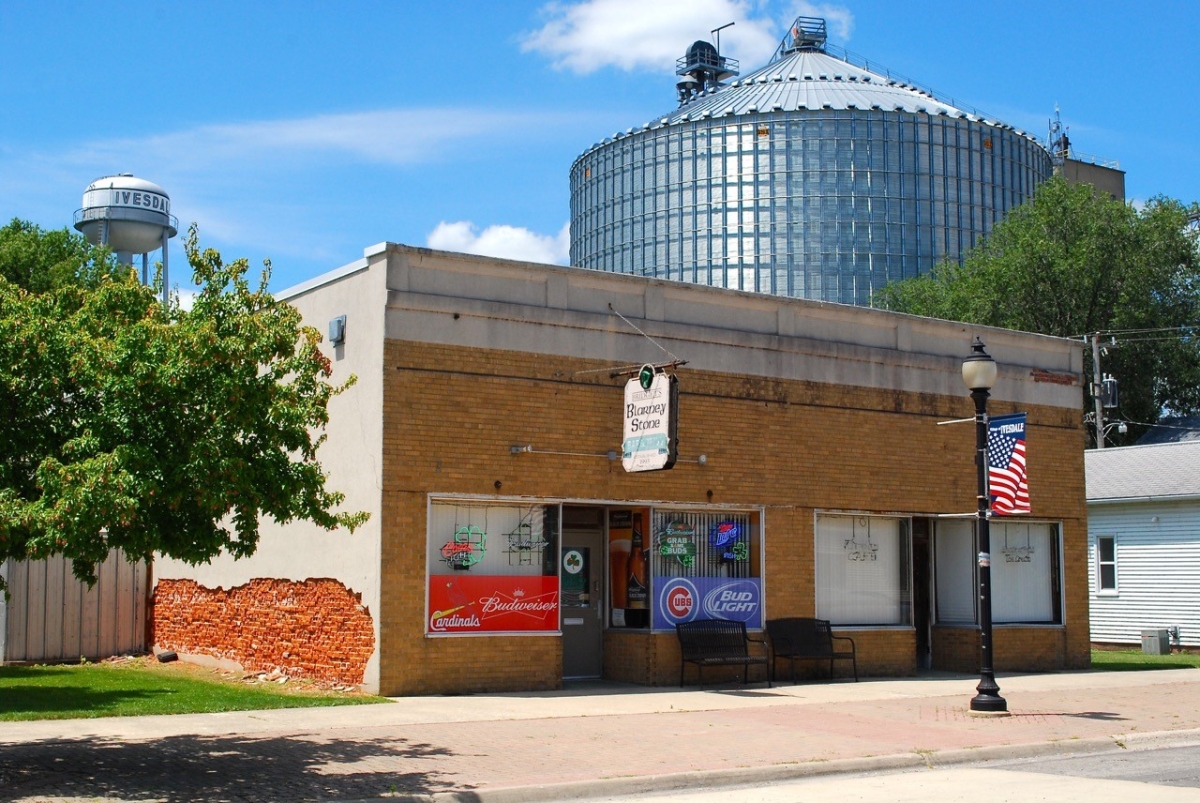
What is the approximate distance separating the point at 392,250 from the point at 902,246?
270 ft

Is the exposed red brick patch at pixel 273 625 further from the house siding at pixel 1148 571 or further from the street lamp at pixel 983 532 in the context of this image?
the house siding at pixel 1148 571

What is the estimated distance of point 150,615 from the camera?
22.5m

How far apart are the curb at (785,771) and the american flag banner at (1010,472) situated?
5.00 meters

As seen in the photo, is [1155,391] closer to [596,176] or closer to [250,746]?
[250,746]

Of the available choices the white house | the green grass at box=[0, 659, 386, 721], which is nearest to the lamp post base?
the green grass at box=[0, 659, 386, 721]

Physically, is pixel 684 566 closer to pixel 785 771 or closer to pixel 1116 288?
pixel 785 771

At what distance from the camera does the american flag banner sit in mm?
19344

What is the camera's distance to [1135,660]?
27188 mm

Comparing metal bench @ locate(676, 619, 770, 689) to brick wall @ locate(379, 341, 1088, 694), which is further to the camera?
metal bench @ locate(676, 619, 770, 689)

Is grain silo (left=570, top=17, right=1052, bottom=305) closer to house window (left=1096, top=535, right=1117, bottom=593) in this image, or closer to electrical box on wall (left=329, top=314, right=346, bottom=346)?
house window (left=1096, top=535, right=1117, bottom=593)

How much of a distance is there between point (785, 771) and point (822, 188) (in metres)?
86.7

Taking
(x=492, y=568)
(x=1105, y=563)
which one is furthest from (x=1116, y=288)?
(x=492, y=568)

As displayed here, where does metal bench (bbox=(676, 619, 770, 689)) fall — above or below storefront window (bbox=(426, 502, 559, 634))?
below

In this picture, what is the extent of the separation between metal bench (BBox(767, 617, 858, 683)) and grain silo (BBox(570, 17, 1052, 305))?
73897mm
